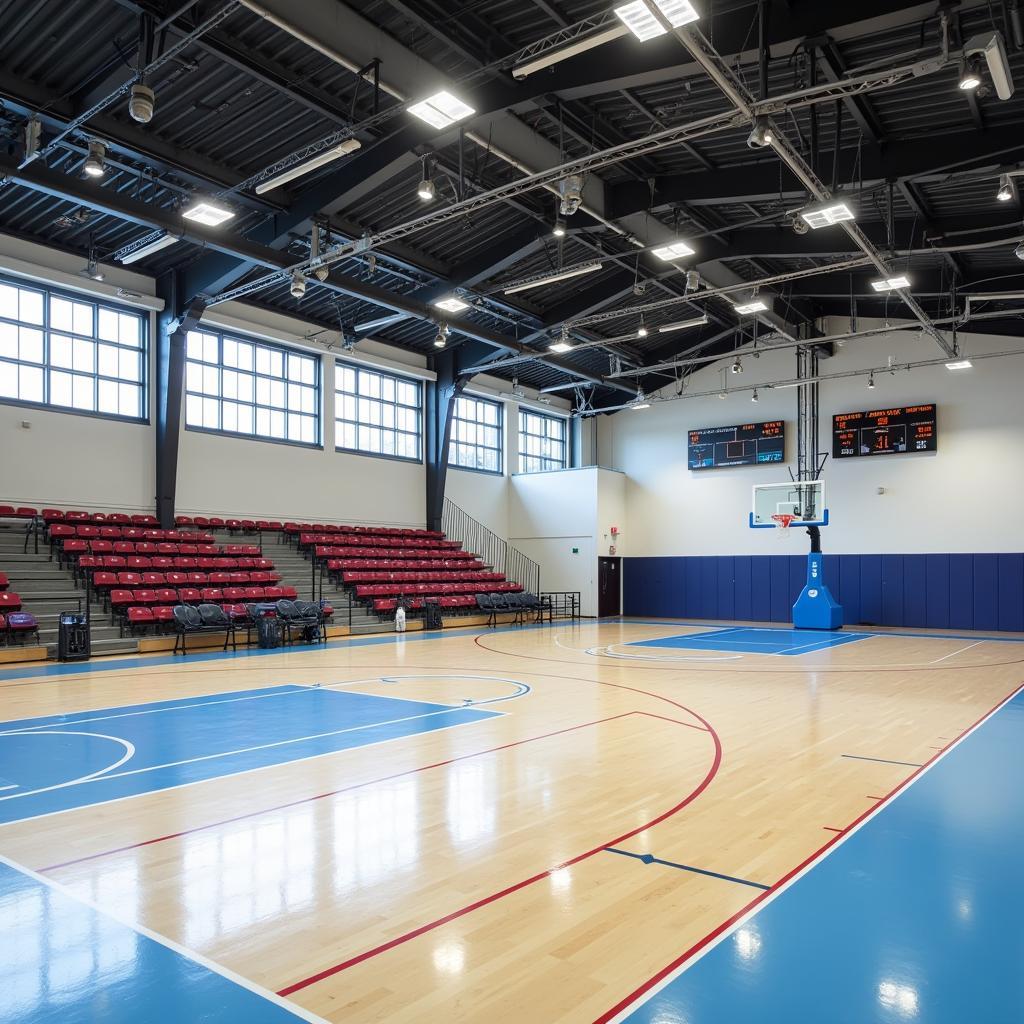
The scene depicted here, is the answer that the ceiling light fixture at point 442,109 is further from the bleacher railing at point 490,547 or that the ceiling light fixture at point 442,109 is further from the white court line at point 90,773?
the bleacher railing at point 490,547

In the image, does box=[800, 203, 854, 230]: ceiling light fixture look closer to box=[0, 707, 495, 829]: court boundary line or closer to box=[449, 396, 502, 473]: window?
box=[0, 707, 495, 829]: court boundary line

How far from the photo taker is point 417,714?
329 inches

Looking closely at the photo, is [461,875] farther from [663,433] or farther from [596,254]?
[663,433]

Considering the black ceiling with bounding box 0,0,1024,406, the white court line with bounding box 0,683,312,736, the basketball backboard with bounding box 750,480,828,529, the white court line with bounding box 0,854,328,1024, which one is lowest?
the white court line with bounding box 0,683,312,736

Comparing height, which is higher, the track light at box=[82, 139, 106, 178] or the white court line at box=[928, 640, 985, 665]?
the track light at box=[82, 139, 106, 178]

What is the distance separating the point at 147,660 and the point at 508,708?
23.7ft

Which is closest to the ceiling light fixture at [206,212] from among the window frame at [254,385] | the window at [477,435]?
the window frame at [254,385]

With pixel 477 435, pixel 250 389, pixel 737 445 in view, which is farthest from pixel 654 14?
pixel 477 435

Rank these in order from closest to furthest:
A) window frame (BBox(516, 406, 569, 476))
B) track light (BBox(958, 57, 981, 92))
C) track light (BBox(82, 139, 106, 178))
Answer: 1. track light (BBox(958, 57, 981, 92))
2. track light (BBox(82, 139, 106, 178))
3. window frame (BBox(516, 406, 569, 476))

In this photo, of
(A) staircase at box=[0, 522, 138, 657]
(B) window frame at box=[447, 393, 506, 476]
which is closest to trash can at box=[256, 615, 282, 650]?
(A) staircase at box=[0, 522, 138, 657]

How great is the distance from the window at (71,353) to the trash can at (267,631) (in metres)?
5.60

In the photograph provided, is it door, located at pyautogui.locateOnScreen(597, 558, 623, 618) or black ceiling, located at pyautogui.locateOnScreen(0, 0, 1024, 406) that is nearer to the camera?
black ceiling, located at pyautogui.locateOnScreen(0, 0, 1024, 406)

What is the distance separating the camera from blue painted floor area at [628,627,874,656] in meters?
15.4

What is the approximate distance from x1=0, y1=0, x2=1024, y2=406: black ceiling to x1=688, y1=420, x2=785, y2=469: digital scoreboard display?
5.92 meters
